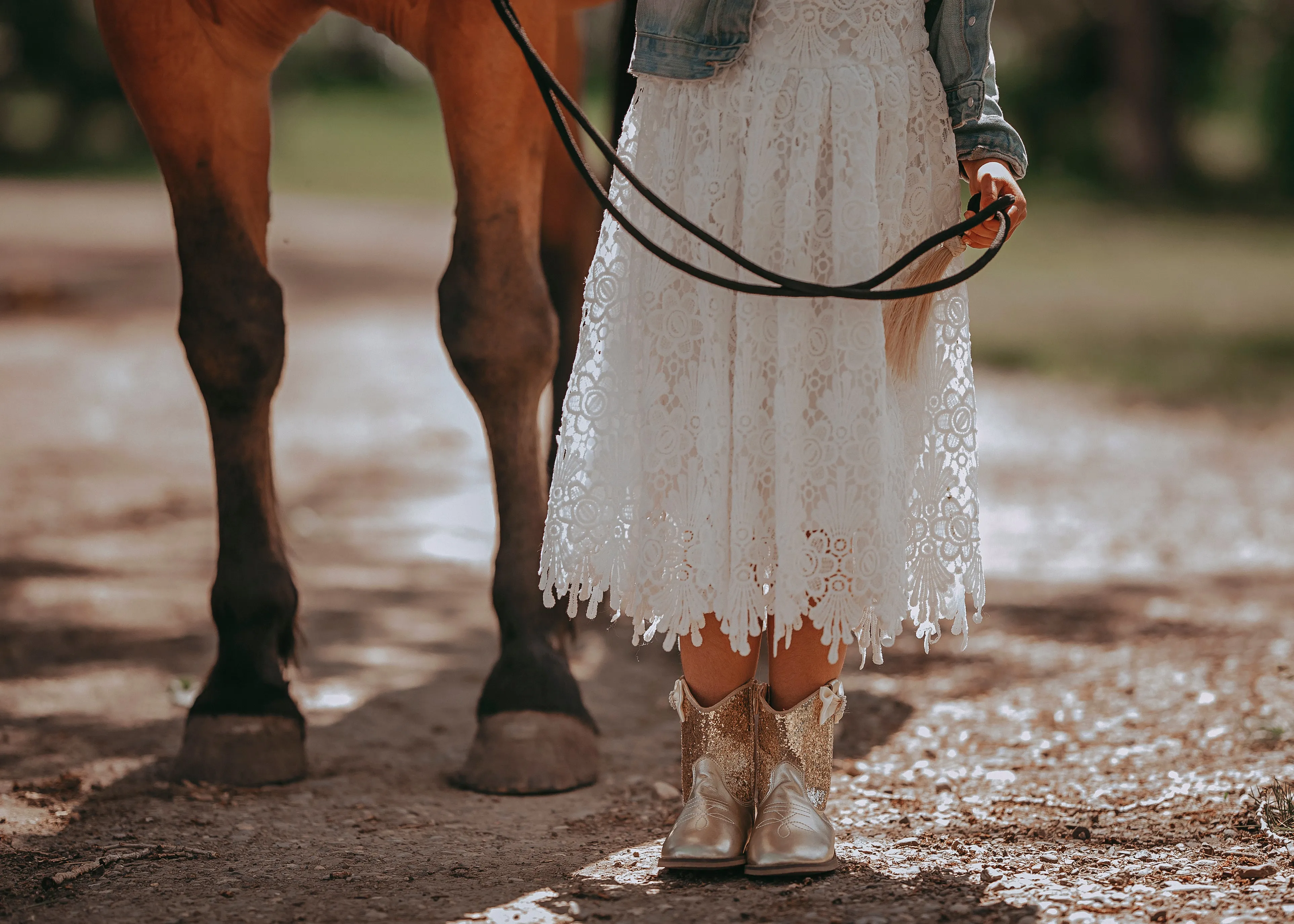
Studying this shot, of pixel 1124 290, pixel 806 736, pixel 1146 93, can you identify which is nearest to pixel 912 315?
pixel 806 736

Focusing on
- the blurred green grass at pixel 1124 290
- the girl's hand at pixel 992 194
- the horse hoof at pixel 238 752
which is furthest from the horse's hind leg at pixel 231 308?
the blurred green grass at pixel 1124 290

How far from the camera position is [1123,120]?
1931 centimetres

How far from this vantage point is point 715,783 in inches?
83.0

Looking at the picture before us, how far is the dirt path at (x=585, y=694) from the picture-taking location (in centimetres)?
200

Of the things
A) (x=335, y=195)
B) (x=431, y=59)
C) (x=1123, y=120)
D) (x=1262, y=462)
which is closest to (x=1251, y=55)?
(x=1123, y=120)

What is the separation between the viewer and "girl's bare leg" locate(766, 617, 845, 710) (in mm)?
2088

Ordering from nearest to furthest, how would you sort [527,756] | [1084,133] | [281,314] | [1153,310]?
[527,756]
[281,314]
[1153,310]
[1084,133]

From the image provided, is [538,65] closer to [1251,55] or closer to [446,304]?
[446,304]

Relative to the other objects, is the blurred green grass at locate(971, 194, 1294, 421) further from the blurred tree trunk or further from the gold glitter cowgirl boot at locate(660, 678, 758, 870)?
the gold glitter cowgirl boot at locate(660, 678, 758, 870)

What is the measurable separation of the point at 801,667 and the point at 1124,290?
28.4 ft

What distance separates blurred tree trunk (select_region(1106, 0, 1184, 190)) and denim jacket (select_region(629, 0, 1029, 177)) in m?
17.7

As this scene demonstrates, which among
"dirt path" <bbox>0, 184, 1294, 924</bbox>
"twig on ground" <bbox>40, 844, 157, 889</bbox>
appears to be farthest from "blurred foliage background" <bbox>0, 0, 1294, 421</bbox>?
"twig on ground" <bbox>40, 844, 157, 889</bbox>

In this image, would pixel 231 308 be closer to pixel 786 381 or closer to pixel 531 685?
pixel 531 685

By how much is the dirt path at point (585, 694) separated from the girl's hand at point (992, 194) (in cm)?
94
